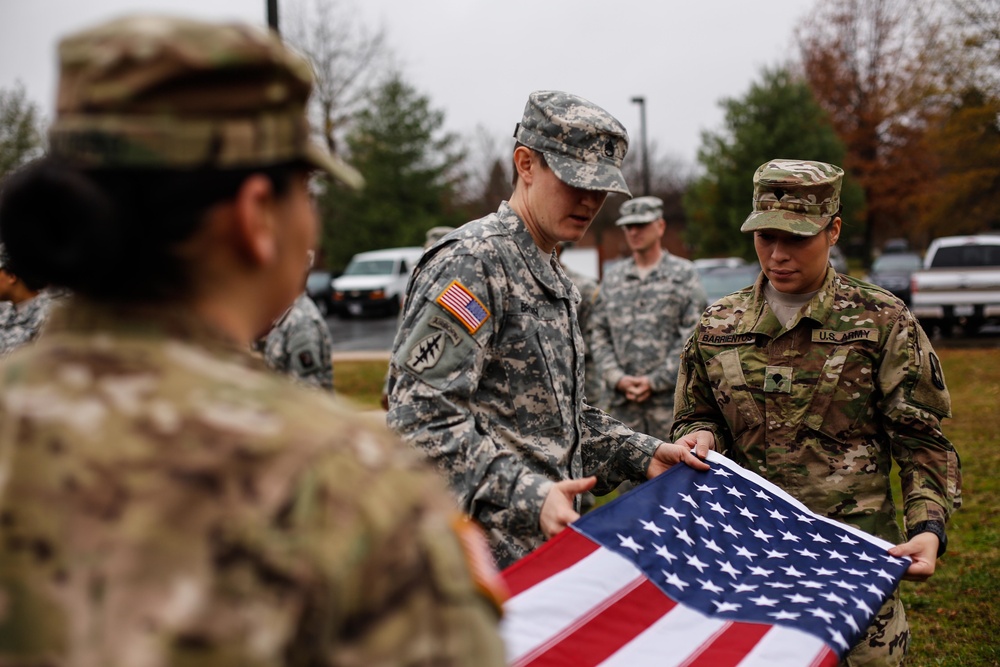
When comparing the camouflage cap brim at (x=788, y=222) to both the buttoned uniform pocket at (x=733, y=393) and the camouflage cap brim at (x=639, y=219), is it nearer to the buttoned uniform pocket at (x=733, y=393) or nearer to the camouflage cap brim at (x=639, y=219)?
the buttoned uniform pocket at (x=733, y=393)

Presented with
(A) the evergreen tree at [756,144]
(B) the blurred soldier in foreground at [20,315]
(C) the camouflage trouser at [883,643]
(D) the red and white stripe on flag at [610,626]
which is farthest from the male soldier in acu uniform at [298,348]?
(A) the evergreen tree at [756,144]

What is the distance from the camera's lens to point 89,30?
3.79ft

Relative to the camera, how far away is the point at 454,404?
263 cm

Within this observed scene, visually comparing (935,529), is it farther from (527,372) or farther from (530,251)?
(530,251)

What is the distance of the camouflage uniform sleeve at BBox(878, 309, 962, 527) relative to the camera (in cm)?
321

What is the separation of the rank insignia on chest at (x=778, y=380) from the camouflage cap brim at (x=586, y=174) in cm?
103

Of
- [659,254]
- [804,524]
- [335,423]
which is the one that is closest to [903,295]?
[659,254]

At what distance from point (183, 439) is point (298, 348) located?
440cm

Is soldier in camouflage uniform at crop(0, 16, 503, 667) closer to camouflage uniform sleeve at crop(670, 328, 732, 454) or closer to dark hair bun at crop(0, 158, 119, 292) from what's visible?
dark hair bun at crop(0, 158, 119, 292)

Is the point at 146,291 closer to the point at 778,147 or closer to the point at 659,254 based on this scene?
the point at 659,254

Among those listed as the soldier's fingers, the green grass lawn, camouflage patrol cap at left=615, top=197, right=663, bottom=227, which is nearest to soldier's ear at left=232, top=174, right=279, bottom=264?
the soldier's fingers

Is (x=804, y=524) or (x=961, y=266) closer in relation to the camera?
(x=804, y=524)

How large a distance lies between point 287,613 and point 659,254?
6.77 m

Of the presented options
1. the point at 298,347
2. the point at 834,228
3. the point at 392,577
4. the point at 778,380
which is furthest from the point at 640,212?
the point at 392,577
